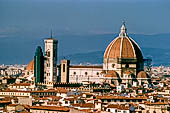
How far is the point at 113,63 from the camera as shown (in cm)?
11656

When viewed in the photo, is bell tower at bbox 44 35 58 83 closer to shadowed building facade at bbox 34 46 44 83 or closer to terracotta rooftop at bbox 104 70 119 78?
shadowed building facade at bbox 34 46 44 83

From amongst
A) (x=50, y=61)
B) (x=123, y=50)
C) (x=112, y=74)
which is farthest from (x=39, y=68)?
(x=123, y=50)

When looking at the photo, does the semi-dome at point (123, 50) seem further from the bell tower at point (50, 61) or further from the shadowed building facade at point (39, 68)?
the shadowed building facade at point (39, 68)

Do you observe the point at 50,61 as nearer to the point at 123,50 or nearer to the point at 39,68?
the point at 39,68

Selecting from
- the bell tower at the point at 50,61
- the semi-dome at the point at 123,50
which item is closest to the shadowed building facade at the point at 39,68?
the bell tower at the point at 50,61

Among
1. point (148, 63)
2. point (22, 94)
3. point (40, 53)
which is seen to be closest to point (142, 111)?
point (22, 94)

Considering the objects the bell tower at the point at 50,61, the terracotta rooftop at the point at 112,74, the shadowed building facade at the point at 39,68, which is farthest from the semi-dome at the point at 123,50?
the shadowed building facade at the point at 39,68

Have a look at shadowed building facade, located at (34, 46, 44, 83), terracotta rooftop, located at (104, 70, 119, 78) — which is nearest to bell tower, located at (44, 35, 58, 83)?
shadowed building facade, located at (34, 46, 44, 83)

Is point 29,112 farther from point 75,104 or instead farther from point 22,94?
point 22,94

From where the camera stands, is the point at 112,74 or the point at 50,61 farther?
the point at 50,61

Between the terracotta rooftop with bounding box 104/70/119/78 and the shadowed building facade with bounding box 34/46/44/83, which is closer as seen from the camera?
the terracotta rooftop with bounding box 104/70/119/78

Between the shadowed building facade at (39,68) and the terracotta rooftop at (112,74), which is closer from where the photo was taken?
the terracotta rooftop at (112,74)

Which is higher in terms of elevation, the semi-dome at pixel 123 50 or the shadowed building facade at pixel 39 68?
the semi-dome at pixel 123 50

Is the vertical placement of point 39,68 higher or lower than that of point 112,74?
higher
